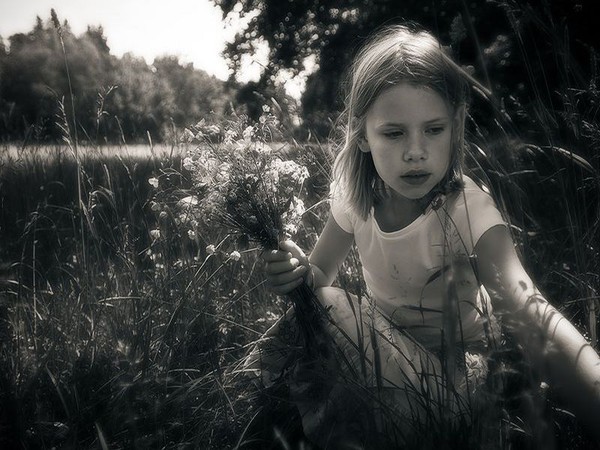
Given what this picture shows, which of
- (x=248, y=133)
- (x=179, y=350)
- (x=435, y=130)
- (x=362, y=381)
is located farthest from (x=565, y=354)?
(x=179, y=350)

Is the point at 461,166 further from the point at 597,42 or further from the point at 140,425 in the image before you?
the point at 597,42

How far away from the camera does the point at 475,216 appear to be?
5.44 feet

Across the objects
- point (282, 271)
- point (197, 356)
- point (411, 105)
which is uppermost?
point (411, 105)

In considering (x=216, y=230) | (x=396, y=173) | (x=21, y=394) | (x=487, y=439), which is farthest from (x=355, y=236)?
(x=21, y=394)

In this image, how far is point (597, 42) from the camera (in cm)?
550

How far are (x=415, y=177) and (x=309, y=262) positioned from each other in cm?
63

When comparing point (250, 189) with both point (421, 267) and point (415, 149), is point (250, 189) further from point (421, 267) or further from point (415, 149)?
point (421, 267)

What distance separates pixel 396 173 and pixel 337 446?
89 centimetres

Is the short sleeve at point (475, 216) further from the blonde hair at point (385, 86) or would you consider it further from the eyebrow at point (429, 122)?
the eyebrow at point (429, 122)

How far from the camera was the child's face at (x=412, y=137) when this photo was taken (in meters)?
1.70

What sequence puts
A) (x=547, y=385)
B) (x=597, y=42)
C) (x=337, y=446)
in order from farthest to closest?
(x=597, y=42) → (x=337, y=446) → (x=547, y=385)

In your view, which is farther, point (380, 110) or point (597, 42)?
point (597, 42)

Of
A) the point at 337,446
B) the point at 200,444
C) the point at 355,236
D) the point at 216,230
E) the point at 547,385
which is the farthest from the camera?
the point at 216,230

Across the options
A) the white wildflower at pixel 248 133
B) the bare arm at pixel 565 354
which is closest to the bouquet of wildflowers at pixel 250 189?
the white wildflower at pixel 248 133
